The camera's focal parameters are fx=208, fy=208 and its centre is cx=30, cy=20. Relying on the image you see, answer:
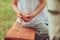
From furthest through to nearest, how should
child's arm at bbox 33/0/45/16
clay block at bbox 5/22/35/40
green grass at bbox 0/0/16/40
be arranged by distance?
1. green grass at bbox 0/0/16/40
2. child's arm at bbox 33/0/45/16
3. clay block at bbox 5/22/35/40

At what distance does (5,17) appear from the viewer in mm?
4086

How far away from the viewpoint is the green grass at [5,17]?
3700 millimetres

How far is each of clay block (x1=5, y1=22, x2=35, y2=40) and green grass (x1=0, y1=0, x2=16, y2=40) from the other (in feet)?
4.90

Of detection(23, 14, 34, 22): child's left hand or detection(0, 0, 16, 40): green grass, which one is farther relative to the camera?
detection(0, 0, 16, 40): green grass

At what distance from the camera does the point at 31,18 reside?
188 cm

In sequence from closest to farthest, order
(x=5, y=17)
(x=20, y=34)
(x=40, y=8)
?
(x=20, y=34), (x=40, y=8), (x=5, y=17)

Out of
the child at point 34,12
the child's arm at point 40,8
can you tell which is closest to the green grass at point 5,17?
the child at point 34,12

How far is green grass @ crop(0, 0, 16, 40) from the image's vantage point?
146 inches

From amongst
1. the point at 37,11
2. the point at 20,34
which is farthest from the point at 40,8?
the point at 20,34

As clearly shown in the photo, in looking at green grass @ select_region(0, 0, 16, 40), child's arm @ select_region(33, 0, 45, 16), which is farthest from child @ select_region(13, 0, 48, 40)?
green grass @ select_region(0, 0, 16, 40)

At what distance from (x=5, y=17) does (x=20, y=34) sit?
231 cm

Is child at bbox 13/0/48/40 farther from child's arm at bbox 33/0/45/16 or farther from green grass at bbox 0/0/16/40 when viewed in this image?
green grass at bbox 0/0/16/40

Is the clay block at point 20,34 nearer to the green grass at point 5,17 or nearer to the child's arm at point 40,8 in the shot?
the child's arm at point 40,8

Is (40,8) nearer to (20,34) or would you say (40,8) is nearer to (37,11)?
(37,11)
